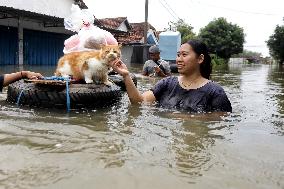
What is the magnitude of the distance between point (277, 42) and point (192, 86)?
174 ft

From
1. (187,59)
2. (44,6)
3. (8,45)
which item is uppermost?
(44,6)

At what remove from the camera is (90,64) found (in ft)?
16.7

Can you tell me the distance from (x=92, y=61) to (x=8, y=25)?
533 inches

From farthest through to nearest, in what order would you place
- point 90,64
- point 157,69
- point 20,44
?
point 20,44 → point 157,69 → point 90,64

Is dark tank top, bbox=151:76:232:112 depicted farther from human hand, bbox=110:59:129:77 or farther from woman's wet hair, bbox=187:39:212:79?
human hand, bbox=110:59:129:77

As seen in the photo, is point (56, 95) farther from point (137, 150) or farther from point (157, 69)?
point (157, 69)

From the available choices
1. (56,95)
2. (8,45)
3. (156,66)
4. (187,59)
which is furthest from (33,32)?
(187,59)

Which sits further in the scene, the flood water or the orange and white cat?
the orange and white cat

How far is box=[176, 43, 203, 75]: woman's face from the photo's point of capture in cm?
446

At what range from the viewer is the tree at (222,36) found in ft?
162

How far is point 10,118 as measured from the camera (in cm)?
422

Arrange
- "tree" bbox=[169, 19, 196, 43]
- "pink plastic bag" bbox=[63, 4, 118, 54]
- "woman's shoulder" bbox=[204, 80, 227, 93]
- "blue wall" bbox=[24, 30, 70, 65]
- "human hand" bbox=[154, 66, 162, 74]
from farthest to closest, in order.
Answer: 1. "tree" bbox=[169, 19, 196, 43]
2. "blue wall" bbox=[24, 30, 70, 65]
3. "human hand" bbox=[154, 66, 162, 74]
4. "pink plastic bag" bbox=[63, 4, 118, 54]
5. "woman's shoulder" bbox=[204, 80, 227, 93]

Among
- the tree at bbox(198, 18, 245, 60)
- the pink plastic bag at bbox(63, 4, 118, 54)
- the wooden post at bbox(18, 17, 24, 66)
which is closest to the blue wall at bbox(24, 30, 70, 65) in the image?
the wooden post at bbox(18, 17, 24, 66)

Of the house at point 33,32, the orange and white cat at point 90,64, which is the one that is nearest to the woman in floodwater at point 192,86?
the orange and white cat at point 90,64
